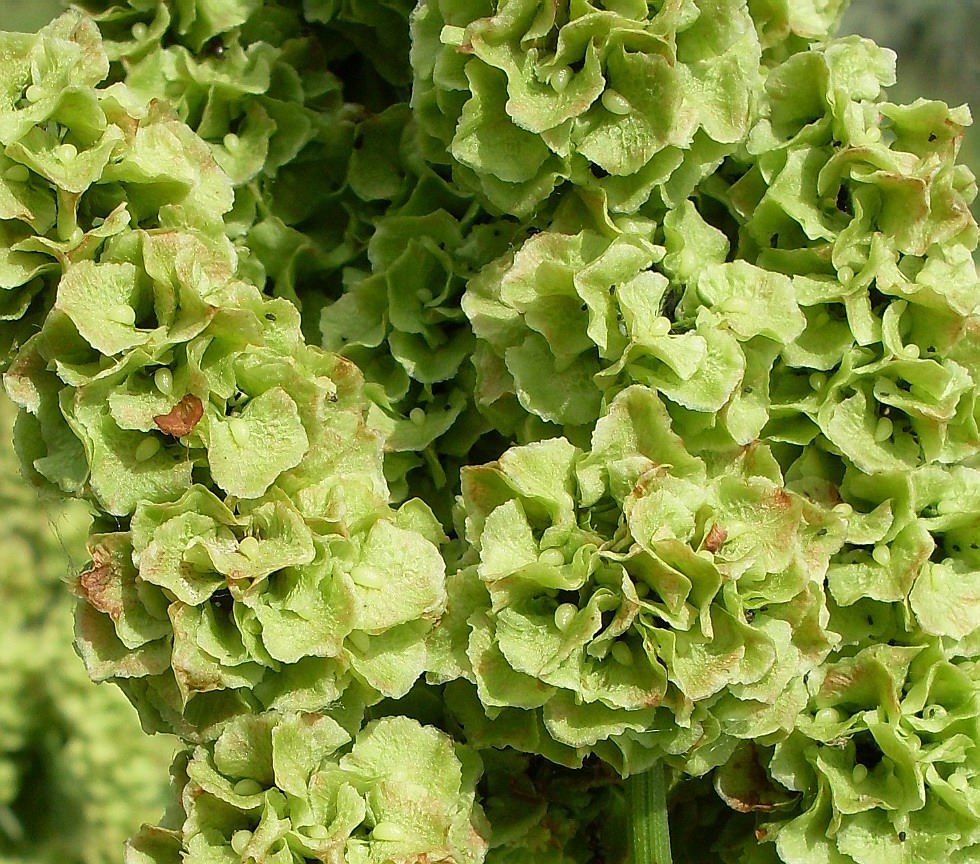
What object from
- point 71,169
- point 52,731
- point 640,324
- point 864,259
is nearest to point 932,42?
point 52,731

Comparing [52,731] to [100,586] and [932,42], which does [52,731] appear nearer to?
[100,586]

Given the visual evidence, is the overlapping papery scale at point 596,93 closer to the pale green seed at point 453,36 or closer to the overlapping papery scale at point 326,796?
the pale green seed at point 453,36

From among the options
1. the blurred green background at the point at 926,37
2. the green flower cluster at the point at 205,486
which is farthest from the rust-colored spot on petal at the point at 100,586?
the blurred green background at the point at 926,37

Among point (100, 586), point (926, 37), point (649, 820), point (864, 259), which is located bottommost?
point (926, 37)

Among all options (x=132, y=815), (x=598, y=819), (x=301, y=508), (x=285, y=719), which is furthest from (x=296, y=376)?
(x=132, y=815)

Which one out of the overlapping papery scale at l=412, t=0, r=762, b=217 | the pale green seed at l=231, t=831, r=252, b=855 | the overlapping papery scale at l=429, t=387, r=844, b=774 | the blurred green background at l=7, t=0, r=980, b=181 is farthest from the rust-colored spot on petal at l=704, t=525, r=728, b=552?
the blurred green background at l=7, t=0, r=980, b=181

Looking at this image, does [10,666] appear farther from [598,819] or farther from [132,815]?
[598,819]

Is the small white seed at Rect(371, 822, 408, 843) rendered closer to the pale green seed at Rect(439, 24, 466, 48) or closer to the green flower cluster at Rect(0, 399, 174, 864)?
the pale green seed at Rect(439, 24, 466, 48)
